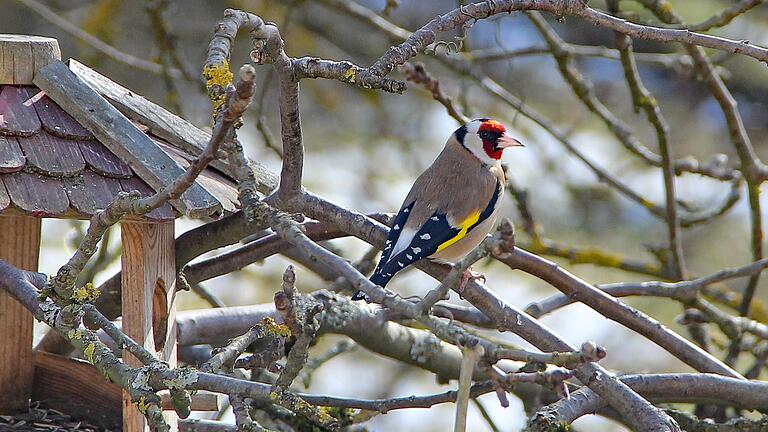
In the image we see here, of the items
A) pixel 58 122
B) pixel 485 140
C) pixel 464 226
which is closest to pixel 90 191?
pixel 58 122

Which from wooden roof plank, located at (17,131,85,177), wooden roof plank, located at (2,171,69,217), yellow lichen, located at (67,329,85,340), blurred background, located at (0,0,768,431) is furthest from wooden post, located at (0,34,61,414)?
blurred background, located at (0,0,768,431)

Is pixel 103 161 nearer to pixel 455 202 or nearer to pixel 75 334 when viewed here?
pixel 75 334

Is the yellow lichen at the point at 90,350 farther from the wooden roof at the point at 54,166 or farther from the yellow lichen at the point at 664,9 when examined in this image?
the yellow lichen at the point at 664,9

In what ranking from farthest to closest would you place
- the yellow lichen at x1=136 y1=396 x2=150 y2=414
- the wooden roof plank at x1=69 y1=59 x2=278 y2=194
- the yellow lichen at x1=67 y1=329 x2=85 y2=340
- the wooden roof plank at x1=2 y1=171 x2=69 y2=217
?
the wooden roof plank at x1=69 y1=59 x2=278 y2=194 → the wooden roof plank at x1=2 y1=171 x2=69 y2=217 → the yellow lichen at x1=67 y1=329 x2=85 y2=340 → the yellow lichen at x1=136 y1=396 x2=150 y2=414

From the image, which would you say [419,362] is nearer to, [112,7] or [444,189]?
[444,189]

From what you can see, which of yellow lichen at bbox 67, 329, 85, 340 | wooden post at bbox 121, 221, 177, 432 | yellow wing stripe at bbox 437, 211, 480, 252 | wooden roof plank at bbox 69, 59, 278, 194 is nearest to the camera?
yellow lichen at bbox 67, 329, 85, 340

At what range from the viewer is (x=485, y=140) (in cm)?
453

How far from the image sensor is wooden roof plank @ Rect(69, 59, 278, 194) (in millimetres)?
2781

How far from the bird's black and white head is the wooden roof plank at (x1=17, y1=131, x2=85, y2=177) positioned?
2.15 metres

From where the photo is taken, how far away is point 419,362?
13.3ft

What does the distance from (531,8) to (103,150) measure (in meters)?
1.09

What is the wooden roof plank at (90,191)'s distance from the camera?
245cm

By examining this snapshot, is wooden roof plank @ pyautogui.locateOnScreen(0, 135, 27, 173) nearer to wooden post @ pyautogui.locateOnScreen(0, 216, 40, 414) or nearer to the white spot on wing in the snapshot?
wooden post @ pyautogui.locateOnScreen(0, 216, 40, 414)

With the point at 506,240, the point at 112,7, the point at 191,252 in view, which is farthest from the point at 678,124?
the point at 506,240
